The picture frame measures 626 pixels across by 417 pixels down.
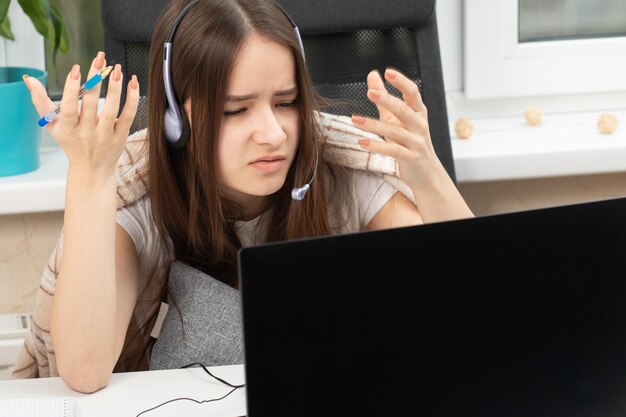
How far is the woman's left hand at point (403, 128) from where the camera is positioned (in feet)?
3.60

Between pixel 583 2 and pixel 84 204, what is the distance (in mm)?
1299

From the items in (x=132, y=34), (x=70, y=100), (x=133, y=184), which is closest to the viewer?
(x=70, y=100)

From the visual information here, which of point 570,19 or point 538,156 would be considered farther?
point 570,19

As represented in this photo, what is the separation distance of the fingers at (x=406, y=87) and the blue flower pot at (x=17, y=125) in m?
0.79

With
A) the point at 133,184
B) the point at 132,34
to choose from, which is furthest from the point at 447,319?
the point at 132,34

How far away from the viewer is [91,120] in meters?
1.06

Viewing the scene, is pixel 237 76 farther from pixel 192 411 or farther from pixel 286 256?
pixel 286 256

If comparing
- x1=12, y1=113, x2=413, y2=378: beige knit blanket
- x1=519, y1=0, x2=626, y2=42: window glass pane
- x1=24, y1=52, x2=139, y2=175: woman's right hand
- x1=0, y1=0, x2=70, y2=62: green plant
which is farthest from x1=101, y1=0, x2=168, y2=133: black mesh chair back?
x1=519, y1=0, x2=626, y2=42: window glass pane

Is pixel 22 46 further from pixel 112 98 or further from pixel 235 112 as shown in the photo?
pixel 112 98

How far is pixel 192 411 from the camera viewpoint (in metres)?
1.07

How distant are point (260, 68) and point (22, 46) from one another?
906mm

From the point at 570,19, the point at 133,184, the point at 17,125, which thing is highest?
the point at 570,19

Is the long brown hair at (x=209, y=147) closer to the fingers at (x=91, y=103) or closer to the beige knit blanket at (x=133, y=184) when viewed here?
the beige knit blanket at (x=133, y=184)

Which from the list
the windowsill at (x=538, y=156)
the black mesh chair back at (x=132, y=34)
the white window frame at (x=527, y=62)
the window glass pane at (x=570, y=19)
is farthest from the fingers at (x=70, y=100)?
the window glass pane at (x=570, y=19)
